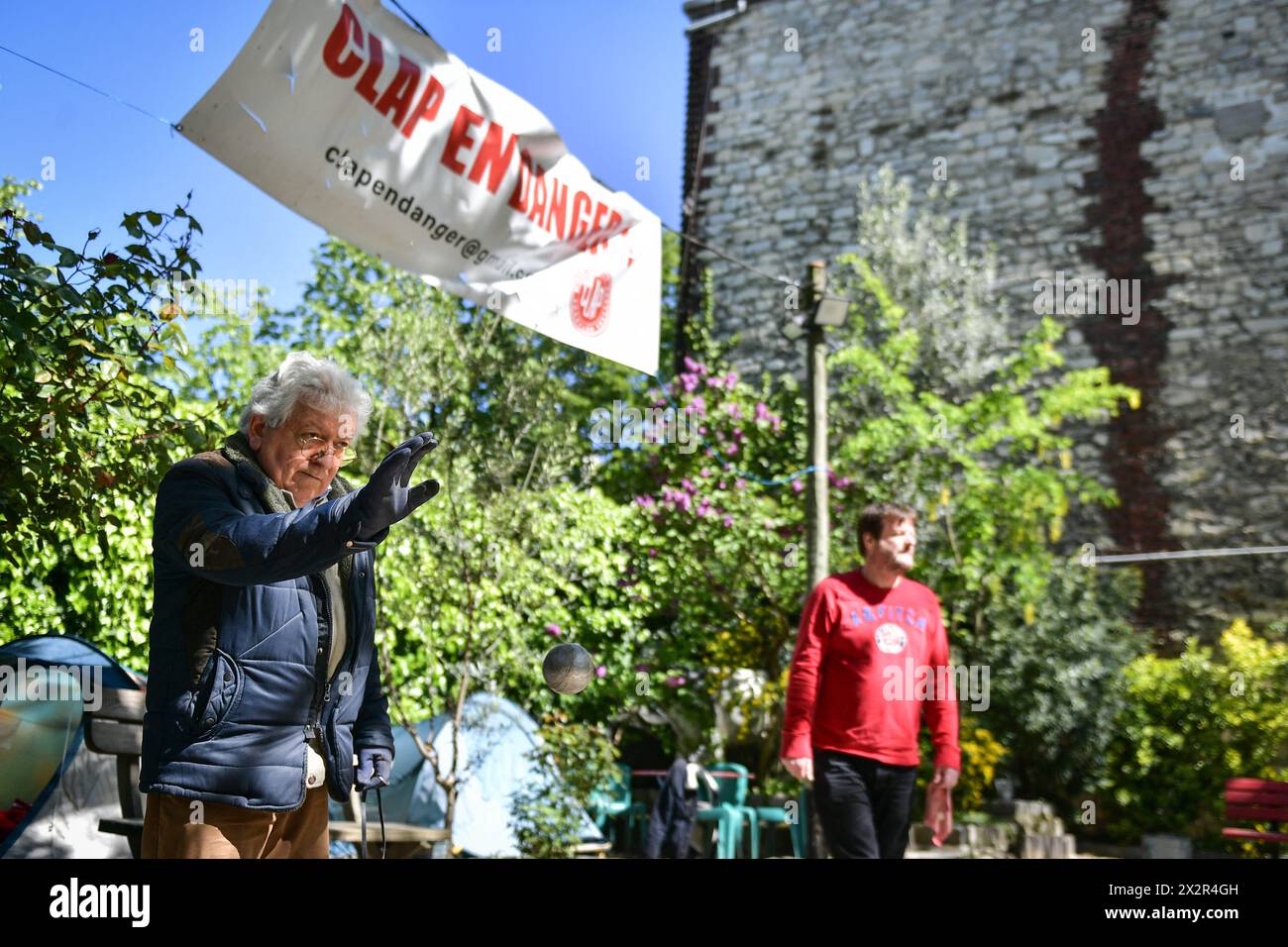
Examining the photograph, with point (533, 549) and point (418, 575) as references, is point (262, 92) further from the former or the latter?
point (533, 549)

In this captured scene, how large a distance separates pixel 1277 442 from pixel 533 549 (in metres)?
7.30

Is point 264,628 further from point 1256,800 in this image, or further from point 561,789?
point 1256,800

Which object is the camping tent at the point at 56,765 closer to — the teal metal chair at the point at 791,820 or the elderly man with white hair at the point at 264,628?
the elderly man with white hair at the point at 264,628

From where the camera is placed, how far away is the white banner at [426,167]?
332 cm

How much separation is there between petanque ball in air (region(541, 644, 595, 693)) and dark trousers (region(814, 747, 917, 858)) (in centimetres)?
164

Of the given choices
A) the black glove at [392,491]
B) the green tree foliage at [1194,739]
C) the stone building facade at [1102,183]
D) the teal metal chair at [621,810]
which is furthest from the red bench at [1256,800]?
the black glove at [392,491]

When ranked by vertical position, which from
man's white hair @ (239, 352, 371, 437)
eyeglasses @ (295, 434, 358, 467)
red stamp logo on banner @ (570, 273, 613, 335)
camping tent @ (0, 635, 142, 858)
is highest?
red stamp logo on banner @ (570, 273, 613, 335)

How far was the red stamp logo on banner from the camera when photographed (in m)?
4.35

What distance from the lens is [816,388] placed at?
840cm

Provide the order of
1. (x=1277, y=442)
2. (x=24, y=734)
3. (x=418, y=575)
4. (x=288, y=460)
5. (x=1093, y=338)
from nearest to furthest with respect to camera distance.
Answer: (x=288, y=460) → (x=24, y=734) → (x=418, y=575) → (x=1277, y=442) → (x=1093, y=338)

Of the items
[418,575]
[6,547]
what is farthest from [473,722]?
[6,547]

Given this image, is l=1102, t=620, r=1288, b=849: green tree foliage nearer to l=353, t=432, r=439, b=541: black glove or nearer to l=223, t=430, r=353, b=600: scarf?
l=223, t=430, r=353, b=600: scarf

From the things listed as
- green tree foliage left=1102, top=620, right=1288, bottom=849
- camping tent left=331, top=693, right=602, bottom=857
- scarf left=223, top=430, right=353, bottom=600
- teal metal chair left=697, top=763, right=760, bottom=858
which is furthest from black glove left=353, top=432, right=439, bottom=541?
green tree foliage left=1102, top=620, right=1288, bottom=849

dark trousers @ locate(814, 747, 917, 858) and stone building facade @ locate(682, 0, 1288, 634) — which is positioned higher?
stone building facade @ locate(682, 0, 1288, 634)
